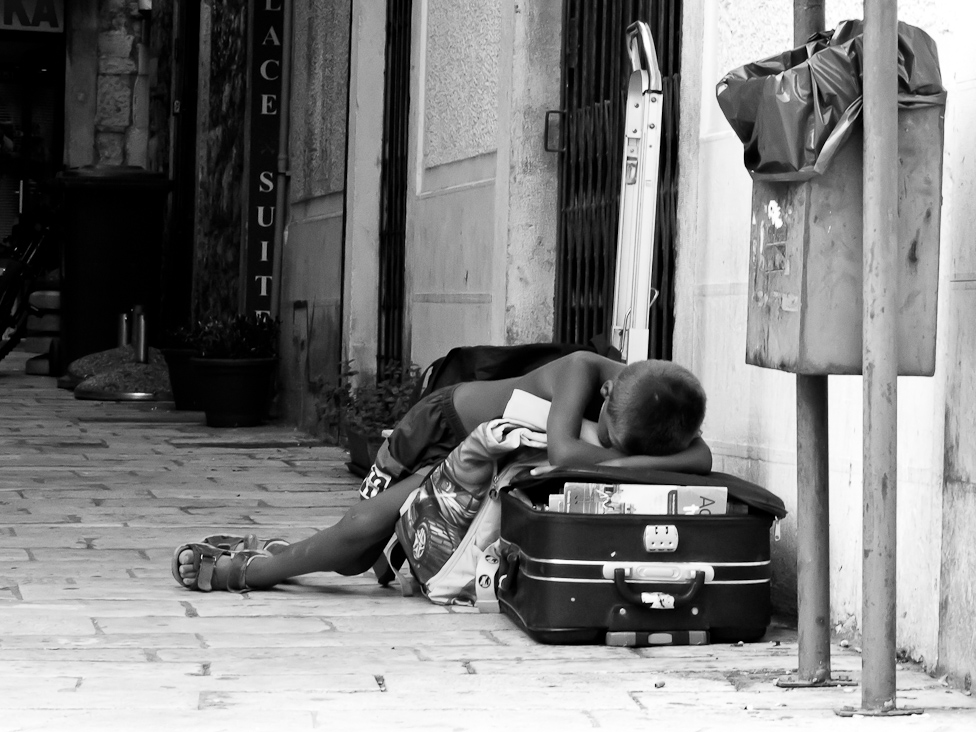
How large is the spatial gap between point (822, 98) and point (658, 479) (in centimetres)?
106

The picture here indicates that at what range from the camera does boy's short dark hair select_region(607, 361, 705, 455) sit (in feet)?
12.2

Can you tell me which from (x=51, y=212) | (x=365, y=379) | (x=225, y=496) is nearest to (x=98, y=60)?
(x=51, y=212)


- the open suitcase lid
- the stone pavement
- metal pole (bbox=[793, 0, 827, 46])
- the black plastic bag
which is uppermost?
metal pole (bbox=[793, 0, 827, 46])

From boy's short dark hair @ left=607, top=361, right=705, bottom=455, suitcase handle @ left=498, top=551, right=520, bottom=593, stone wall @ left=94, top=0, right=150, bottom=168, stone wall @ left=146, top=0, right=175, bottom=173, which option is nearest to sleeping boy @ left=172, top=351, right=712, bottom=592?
boy's short dark hair @ left=607, top=361, right=705, bottom=455

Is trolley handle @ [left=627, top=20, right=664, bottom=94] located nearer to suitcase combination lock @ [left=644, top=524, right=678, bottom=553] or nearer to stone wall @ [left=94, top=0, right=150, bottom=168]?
suitcase combination lock @ [left=644, top=524, right=678, bottom=553]

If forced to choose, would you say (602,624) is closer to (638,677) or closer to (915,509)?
(638,677)

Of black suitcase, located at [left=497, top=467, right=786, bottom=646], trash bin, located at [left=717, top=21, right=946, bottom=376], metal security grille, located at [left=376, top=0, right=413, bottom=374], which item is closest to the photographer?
trash bin, located at [left=717, top=21, right=946, bottom=376]

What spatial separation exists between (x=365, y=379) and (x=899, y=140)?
18.7 feet

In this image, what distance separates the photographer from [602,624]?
3631 mm

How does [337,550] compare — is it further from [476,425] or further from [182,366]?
[182,366]

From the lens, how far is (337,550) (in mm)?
4227

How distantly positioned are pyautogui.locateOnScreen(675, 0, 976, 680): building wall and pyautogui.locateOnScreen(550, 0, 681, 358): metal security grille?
35 cm

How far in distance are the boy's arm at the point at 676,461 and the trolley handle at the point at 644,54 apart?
1430mm

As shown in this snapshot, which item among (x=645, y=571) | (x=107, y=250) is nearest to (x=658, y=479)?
(x=645, y=571)
